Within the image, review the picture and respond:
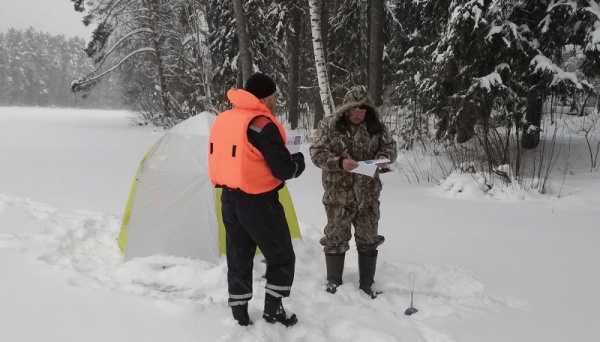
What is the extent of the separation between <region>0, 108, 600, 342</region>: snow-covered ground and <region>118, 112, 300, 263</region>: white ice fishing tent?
178mm

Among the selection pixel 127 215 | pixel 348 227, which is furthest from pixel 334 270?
pixel 127 215

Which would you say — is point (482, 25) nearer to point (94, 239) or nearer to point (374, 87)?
point (374, 87)

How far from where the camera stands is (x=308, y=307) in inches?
125

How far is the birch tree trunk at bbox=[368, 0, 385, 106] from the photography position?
9367mm

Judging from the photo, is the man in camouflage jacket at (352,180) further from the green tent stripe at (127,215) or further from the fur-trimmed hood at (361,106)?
the green tent stripe at (127,215)

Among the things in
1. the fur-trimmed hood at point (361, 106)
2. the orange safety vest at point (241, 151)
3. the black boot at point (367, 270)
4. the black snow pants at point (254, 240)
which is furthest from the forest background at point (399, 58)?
the orange safety vest at point (241, 151)

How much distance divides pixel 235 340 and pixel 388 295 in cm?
139

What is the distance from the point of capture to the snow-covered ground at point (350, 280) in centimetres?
275

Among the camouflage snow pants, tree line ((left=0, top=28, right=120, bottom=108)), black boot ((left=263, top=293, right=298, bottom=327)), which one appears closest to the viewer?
black boot ((left=263, top=293, right=298, bottom=327))

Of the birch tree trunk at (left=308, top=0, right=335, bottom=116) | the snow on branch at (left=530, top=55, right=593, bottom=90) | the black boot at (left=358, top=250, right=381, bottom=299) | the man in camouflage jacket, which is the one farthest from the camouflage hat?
the birch tree trunk at (left=308, top=0, right=335, bottom=116)

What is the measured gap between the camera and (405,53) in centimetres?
1423

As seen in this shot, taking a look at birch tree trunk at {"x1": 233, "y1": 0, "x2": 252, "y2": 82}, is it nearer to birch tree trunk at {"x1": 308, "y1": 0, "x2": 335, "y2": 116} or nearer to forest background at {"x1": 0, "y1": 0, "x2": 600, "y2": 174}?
forest background at {"x1": 0, "y1": 0, "x2": 600, "y2": 174}

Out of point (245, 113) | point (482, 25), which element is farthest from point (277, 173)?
point (482, 25)

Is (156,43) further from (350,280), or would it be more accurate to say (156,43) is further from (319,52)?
(350,280)
